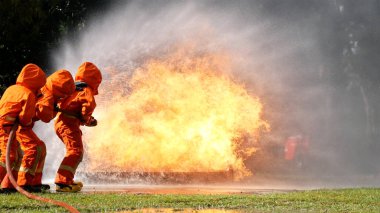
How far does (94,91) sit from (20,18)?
9.70m

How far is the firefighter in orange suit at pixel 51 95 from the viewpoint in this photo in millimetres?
10070

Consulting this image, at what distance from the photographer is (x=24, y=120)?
966 cm

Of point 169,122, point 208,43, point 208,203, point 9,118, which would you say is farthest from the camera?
point 208,43

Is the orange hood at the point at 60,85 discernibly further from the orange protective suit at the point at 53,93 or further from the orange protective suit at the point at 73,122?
the orange protective suit at the point at 73,122

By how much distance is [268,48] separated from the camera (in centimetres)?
2211

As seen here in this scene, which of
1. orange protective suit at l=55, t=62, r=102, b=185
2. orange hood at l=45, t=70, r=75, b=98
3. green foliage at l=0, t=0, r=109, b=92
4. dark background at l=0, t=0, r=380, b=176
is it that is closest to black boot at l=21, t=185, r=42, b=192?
orange protective suit at l=55, t=62, r=102, b=185

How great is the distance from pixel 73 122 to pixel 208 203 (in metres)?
3.32

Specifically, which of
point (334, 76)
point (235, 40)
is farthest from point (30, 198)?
point (334, 76)

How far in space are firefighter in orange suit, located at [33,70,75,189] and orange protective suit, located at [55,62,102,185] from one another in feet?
0.60

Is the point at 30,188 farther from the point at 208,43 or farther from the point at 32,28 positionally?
the point at 32,28

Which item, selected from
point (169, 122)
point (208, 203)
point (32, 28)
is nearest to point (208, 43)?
point (169, 122)

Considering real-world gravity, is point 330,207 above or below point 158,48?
below

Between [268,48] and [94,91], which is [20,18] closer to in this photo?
[268,48]

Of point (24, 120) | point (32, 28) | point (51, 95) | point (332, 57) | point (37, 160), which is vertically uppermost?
point (332, 57)
